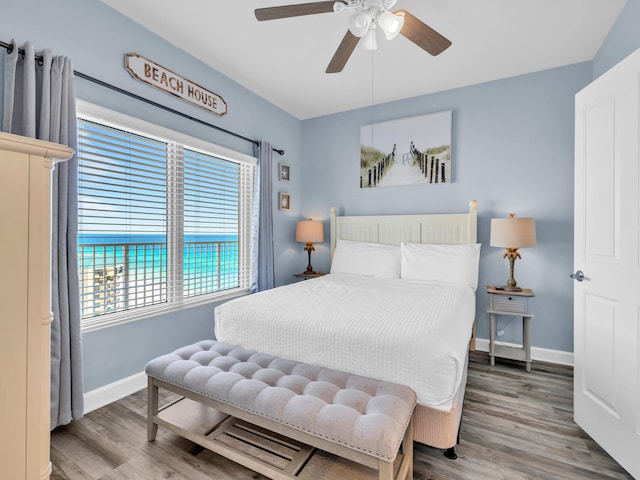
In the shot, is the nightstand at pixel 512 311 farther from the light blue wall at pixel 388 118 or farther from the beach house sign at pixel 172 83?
the beach house sign at pixel 172 83

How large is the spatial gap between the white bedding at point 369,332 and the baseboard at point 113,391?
0.86 meters

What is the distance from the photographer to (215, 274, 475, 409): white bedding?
139 centimetres

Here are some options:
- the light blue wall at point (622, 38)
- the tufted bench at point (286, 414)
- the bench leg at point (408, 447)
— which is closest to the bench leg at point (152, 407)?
the tufted bench at point (286, 414)

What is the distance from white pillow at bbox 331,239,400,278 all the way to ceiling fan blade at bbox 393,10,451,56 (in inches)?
73.4

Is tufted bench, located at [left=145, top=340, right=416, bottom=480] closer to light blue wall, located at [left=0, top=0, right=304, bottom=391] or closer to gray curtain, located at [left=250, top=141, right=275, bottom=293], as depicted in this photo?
light blue wall, located at [left=0, top=0, right=304, bottom=391]

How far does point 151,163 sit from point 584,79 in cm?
386

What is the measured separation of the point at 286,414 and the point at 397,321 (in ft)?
2.41

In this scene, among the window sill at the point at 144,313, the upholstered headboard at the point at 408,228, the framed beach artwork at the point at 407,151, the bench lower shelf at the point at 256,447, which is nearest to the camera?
the bench lower shelf at the point at 256,447

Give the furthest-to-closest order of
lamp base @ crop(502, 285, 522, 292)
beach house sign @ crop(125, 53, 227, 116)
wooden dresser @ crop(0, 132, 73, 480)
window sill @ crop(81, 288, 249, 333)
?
1. lamp base @ crop(502, 285, 522, 292)
2. beach house sign @ crop(125, 53, 227, 116)
3. window sill @ crop(81, 288, 249, 333)
4. wooden dresser @ crop(0, 132, 73, 480)

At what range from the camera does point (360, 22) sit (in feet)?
5.75

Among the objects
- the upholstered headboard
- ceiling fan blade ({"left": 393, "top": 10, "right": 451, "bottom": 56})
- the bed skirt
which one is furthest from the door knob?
ceiling fan blade ({"left": 393, "top": 10, "right": 451, "bottom": 56})

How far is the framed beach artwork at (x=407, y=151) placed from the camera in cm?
333

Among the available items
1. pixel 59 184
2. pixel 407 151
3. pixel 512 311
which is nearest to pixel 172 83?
pixel 59 184

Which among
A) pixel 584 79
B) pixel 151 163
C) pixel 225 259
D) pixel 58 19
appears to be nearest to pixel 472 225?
pixel 584 79
